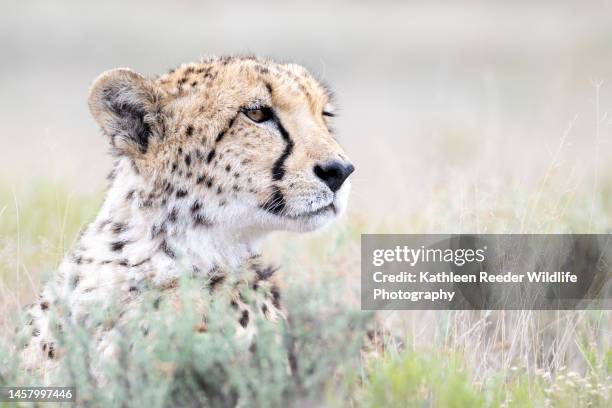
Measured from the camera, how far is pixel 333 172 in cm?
322

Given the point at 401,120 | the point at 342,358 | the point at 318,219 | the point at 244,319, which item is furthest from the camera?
the point at 401,120

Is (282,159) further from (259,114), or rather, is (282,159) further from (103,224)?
(103,224)

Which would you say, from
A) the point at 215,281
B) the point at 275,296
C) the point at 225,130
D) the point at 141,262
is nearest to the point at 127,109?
the point at 225,130

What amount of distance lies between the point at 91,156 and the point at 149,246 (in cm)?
551

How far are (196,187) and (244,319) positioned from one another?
50 cm

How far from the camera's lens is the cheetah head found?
3230 mm

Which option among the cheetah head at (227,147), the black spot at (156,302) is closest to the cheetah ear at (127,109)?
the cheetah head at (227,147)

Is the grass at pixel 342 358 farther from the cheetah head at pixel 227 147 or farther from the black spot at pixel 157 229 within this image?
the black spot at pixel 157 229

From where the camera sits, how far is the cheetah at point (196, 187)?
317 centimetres

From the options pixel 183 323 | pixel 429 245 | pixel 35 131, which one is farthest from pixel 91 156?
pixel 183 323

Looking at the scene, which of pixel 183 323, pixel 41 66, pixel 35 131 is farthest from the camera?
pixel 41 66

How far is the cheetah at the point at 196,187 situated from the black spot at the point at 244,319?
7cm

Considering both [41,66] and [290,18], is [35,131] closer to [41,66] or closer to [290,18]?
[41,66]

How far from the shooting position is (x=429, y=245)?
4164mm
